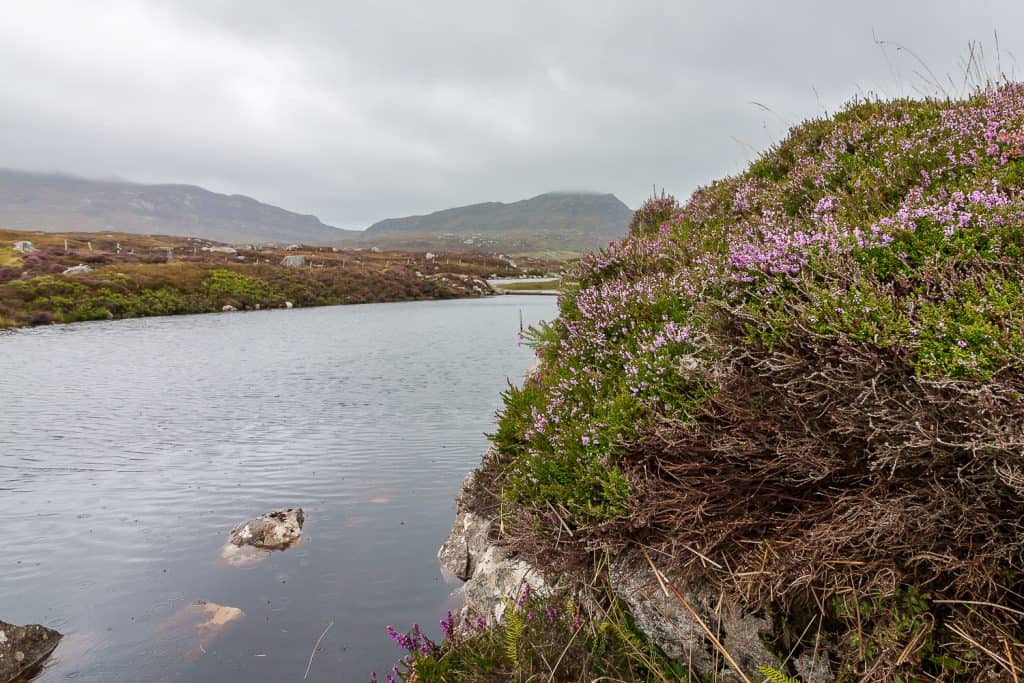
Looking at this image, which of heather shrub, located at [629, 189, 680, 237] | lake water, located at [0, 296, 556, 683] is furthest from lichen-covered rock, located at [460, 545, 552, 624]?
heather shrub, located at [629, 189, 680, 237]

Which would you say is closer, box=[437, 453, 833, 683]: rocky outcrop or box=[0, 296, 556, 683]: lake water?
box=[437, 453, 833, 683]: rocky outcrop

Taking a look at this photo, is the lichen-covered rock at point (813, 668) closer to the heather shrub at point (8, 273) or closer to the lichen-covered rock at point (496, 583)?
the lichen-covered rock at point (496, 583)

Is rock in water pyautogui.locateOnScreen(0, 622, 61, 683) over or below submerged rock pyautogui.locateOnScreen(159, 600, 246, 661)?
over

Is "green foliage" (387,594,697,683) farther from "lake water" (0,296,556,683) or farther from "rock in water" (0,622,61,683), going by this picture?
"rock in water" (0,622,61,683)

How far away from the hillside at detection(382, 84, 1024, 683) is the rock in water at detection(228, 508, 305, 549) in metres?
4.77

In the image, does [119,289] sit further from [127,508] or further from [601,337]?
[601,337]

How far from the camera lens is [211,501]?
1042 centimetres

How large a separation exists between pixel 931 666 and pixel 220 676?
6.56 metres

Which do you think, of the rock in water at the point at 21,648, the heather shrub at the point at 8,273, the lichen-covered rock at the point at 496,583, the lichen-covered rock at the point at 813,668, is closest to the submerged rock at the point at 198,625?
the rock in water at the point at 21,648

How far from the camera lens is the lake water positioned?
6648mm

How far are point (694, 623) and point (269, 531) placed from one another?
7461 mm

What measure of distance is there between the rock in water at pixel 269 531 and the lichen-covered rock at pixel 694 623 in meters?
6.71

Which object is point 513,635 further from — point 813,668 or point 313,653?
point 313,653

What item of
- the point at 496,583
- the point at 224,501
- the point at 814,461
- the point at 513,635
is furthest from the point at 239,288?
the point at 814,461
